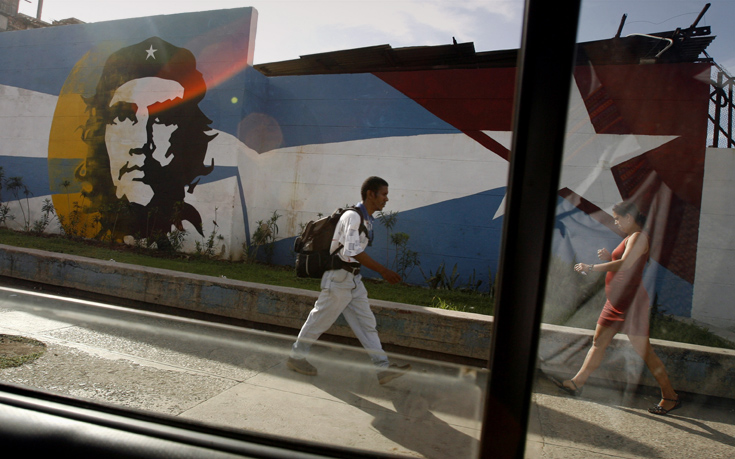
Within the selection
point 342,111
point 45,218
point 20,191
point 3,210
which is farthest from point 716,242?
point 3,210

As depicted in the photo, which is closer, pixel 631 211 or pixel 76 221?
pixel 631 211

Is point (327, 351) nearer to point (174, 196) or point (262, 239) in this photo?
point (262, 239)

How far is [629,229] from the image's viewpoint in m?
1.31

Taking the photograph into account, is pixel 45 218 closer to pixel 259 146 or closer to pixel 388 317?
pixel 259 146

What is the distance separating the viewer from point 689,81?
1.30 m

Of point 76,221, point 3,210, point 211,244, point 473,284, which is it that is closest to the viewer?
point 473,284

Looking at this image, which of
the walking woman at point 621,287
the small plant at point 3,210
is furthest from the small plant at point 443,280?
the small plant at point 3,210

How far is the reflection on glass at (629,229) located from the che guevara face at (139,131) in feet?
27.9

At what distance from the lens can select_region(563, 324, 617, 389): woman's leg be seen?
4.43ft

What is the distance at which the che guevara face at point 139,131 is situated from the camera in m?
8.67

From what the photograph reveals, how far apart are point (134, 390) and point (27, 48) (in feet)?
37.5

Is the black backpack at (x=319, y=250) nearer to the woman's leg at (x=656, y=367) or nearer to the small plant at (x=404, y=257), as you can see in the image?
the woman's leg at (x=656, y=367)

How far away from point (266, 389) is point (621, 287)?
52.6 inches

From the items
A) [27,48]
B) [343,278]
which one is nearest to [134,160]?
[27,48]
